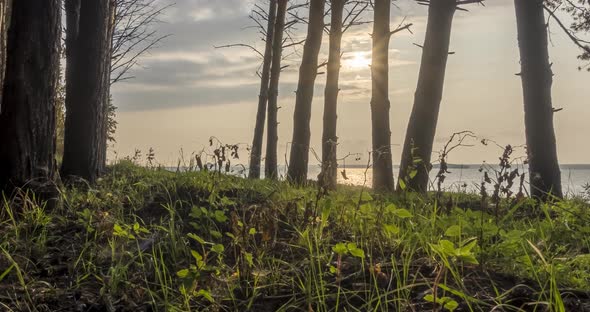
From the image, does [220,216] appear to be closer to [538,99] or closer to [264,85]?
[538,99]

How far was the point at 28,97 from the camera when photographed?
17.8ft

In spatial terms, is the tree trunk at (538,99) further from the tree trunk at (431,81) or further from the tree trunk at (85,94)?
the tree trunk at (85,94)

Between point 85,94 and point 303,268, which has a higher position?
point 85,94

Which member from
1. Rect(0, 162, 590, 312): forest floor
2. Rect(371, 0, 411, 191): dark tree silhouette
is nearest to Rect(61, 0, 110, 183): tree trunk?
Rect(0, 162, 590, 312): forest floor

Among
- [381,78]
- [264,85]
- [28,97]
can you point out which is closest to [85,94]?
[28,97]

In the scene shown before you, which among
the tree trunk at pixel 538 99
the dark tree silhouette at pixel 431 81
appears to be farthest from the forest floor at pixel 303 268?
the tree trunk at pixel 538 99

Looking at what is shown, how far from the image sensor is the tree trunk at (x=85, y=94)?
7152 mm

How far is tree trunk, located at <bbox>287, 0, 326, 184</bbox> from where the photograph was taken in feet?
36.9

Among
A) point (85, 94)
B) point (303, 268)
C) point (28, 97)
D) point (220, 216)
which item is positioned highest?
point (85, 94)

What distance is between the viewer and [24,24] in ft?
17.9

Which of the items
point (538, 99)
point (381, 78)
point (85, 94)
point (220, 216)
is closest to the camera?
point (220, 216)

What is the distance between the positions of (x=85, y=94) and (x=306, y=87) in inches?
222

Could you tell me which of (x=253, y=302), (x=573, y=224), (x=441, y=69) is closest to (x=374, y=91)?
(x=441, y=69)

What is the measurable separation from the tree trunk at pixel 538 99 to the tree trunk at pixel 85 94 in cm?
729
